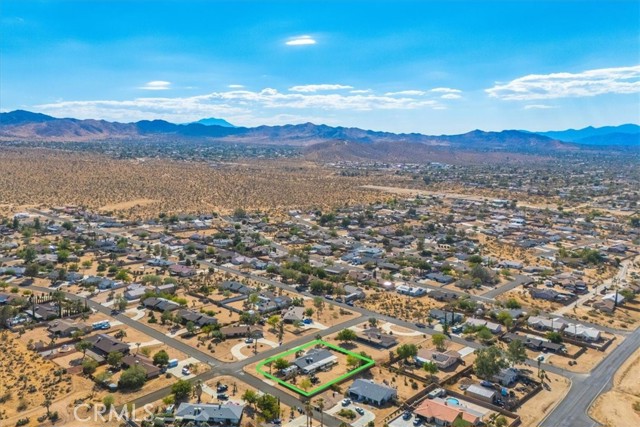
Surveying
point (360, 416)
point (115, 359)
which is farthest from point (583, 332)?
point (115, 359)

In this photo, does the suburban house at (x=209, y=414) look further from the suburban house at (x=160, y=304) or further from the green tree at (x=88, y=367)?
the suburban house at (x=160, y=304)

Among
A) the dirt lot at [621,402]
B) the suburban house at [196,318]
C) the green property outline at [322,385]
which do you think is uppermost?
the suburban house at [196,318]

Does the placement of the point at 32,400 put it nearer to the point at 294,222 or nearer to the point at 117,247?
the point at 117,247

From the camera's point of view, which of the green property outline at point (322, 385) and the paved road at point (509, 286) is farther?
the paved road at point (509, 286)

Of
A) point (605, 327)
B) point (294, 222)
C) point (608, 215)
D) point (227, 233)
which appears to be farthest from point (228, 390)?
point (608, 215)

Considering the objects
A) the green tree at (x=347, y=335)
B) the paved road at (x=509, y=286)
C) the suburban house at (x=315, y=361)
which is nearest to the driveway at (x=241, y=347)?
the suburban house at (x=315, y=361)

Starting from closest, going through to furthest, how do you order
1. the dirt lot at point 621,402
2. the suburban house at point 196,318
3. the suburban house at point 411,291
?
the dirt lot at point 621,402
the suburban house at point 196,318
the suburban house at point 411,291
